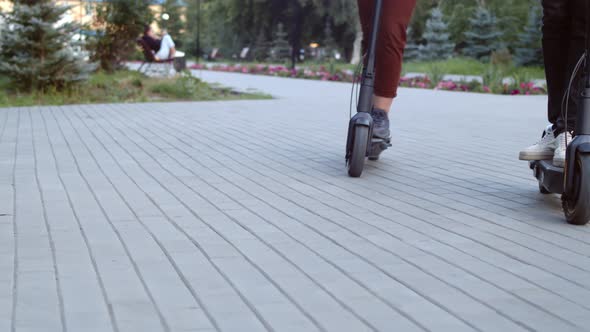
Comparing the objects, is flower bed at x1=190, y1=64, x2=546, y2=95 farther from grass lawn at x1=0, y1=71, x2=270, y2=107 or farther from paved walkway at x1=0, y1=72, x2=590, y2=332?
paved walkway at x1=0, y1=72, x2=590, y2=332

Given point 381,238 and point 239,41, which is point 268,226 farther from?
point 239,41

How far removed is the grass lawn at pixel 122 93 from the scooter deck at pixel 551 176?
317 inches

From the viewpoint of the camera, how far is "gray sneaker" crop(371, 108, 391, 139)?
18.0ft

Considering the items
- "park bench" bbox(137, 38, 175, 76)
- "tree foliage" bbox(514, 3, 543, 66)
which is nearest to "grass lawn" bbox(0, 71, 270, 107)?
"park bench" bbox(137, 38, 175, 76)

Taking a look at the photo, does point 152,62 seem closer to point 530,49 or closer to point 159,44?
point 159,44

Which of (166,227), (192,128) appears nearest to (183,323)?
(166,227)

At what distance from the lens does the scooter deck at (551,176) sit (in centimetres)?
402

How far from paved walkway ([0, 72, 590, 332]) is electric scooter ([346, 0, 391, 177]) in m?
0.18

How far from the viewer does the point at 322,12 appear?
41188 mm

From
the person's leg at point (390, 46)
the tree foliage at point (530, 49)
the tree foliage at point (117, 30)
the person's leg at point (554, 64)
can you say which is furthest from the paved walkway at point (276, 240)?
the tree foliage at point (530, 49)

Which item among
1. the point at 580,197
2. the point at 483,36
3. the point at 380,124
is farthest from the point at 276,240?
the point at 483,36

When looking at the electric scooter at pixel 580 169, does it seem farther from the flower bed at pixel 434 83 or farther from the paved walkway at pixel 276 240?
the flower bed at pixel 434 83

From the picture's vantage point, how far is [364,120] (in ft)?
16.2

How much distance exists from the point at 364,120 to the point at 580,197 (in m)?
1.57
